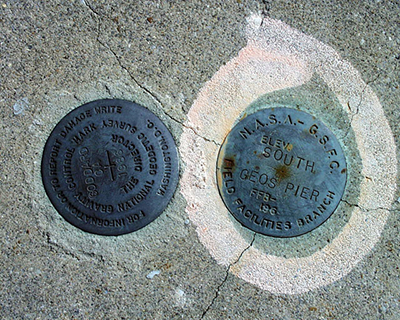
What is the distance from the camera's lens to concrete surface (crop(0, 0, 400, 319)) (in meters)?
2.29

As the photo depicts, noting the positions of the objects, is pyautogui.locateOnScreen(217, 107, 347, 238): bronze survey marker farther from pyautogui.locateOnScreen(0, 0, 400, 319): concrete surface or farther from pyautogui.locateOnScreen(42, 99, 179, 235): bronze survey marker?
pyautogui.locateOnScreen(42, 99, 179, 235): bronze survey marker

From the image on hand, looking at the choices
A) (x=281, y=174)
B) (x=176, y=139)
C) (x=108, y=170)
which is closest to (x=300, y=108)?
(x=281, y=174)

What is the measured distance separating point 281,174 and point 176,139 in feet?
2.50

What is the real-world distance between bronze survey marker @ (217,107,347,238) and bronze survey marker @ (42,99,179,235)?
0.45 m

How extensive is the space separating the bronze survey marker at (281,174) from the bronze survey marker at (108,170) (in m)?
0.45

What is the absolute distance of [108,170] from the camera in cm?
222

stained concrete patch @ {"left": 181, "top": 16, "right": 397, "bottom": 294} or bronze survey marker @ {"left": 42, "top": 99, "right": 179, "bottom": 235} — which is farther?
stained concrete patch @ {"left": 181, "top": 16, "right": 397, "bottom": 294}

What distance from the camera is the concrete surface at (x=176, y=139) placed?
229cm

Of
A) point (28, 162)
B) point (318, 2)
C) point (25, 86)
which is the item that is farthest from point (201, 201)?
point (318, 2)

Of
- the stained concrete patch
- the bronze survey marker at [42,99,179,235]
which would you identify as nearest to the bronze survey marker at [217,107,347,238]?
the stained concrete patch

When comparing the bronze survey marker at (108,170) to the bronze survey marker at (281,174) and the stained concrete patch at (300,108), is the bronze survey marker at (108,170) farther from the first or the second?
the bronze survey marker at (281,174)

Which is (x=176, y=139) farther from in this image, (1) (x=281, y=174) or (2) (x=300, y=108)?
(2) (x=300, y=108)

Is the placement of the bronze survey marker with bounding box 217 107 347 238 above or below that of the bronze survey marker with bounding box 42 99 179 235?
above

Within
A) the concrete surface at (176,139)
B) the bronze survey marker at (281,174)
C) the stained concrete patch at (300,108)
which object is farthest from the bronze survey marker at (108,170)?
the bronze survey marker at (281,174)
